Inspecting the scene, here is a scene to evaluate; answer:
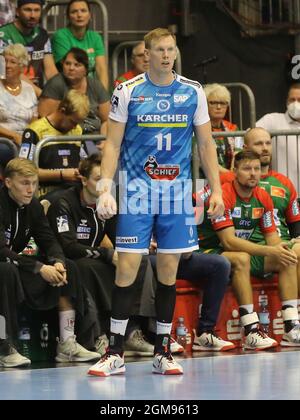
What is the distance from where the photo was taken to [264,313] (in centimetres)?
1017

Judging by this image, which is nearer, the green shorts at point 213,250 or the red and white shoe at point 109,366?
the red and white shoe at point 109,366

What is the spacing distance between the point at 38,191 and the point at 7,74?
1537mm

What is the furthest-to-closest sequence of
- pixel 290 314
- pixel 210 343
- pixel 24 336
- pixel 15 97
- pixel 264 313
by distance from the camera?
pixel 15 97
pixel 264 313
pixel 290 314
pixel 210 343
pixel 24 336

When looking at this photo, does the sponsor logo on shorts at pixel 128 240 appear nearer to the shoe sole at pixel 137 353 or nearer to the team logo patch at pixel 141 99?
the team logo patch at pixel 141 99

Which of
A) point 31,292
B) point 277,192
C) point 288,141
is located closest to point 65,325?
point 31,292

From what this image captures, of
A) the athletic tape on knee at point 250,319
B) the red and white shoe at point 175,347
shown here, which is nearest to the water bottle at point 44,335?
the red and white shoe at point 175,347

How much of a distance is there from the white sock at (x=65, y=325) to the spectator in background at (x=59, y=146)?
1.40m

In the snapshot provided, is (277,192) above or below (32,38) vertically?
below

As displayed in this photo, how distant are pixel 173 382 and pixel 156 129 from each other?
169 centimetres

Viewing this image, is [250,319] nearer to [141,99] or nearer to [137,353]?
[137,353]

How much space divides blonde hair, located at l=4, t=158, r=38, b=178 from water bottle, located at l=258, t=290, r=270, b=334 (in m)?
2.56

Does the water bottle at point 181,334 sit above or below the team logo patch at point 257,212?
below

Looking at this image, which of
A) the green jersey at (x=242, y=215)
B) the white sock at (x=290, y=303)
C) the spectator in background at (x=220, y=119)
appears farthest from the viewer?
the spectator in background at (x=220, y=119)

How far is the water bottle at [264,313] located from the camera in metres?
10.1
